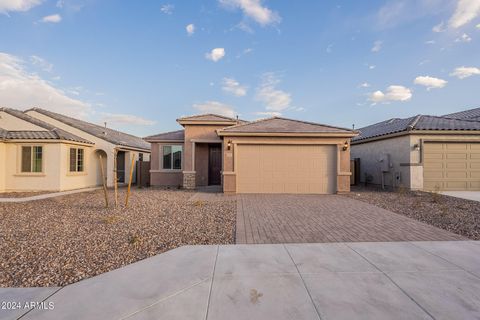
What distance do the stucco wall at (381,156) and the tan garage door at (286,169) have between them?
4356mm

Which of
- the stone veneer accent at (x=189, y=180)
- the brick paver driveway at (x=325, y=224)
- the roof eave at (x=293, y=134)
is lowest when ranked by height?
the brick paver driveway at (x=325, y=224)

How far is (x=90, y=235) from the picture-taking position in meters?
5.38

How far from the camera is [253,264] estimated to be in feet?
12.6

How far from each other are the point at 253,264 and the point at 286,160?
8.72 m

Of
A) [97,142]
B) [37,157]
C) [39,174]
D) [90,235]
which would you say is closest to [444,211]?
[90,235]

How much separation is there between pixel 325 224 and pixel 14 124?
1837 centimetres

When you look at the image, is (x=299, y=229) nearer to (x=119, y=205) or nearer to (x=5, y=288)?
(x=5, y=288)

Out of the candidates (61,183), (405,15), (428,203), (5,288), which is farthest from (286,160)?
(61,183)

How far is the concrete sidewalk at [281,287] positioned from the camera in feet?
8.80

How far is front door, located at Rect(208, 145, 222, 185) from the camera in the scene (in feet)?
51.0

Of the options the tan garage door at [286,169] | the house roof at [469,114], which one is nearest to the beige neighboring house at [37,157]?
the tan garage door at [286,169]

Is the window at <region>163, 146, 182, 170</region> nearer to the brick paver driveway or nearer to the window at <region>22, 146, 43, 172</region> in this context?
the window at <region>22, 146, 43, 172</region>

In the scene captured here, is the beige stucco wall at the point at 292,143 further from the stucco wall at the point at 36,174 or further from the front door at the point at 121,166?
the front door at the point at 121,166

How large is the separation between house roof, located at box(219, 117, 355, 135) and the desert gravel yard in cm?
470
